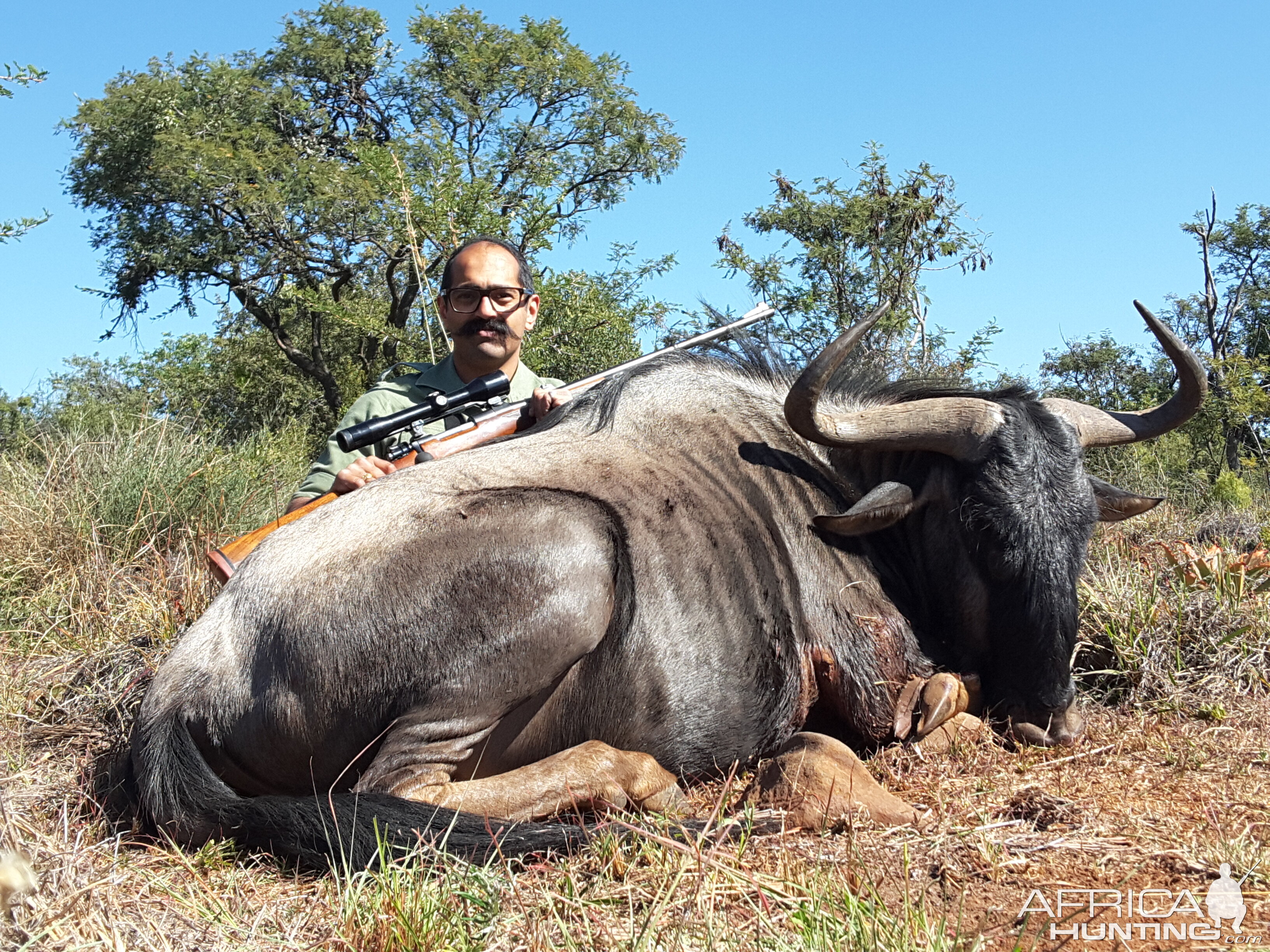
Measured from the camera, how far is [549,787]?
302 centimetres

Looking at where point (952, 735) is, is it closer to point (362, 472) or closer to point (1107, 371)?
point (362, 472)

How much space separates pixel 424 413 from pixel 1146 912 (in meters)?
3.45

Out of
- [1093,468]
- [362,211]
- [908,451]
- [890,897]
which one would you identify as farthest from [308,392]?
[890,897]

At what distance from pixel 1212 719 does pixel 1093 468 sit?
5.44 m

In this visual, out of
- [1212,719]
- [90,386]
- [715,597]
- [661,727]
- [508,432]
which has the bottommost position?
[1212,719]

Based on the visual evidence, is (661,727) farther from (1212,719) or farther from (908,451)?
(1212,719)

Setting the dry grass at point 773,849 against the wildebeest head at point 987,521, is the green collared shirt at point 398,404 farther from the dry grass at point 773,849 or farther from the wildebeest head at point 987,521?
the wildebeest head at point 987,521

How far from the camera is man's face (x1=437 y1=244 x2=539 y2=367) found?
17.6 feet

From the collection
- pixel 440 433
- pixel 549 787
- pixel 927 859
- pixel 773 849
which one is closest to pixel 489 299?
pixel 440 433

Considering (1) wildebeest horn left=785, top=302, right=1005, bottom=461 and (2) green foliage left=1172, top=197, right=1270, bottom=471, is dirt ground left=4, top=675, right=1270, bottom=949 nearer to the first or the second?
(1) wildebeest horn left=785, top=302, right=1005, bottom=461

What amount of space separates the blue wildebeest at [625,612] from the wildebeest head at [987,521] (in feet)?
0.04

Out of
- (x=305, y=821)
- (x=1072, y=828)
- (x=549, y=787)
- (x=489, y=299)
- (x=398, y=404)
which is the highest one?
(x=489, y=299)

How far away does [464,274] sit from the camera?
538 cm

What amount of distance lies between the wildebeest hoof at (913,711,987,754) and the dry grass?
0.04 metres
